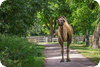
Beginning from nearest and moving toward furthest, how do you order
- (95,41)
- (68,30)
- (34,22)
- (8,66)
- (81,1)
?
(8,66), (68,30), (34,22), (95,41), (81,1)

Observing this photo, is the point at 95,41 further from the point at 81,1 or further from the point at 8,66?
the point at 8,66

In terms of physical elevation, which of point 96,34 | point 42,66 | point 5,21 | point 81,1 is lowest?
point 42,66

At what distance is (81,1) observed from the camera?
2005 centimetres

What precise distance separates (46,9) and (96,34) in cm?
733

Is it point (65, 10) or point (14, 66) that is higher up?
point (65, 10)

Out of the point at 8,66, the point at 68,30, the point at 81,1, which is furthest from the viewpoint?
the point at 81,1

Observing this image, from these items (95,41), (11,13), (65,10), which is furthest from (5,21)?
(65,10)

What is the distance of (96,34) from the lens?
18.2 metres

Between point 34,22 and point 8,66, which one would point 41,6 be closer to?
point 34,22

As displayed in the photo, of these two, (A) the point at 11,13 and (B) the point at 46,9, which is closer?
(A) the point at 11,13

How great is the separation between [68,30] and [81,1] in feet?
40.6

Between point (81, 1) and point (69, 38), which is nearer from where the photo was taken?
point (69, 38)

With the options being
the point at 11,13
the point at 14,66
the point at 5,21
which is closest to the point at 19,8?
the point at 11,13

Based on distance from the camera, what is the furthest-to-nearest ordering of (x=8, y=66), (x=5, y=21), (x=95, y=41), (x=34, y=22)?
(x=95, y=41)
(x=34, y=22)
(x=5, y=21)
(x=8, y=66)
